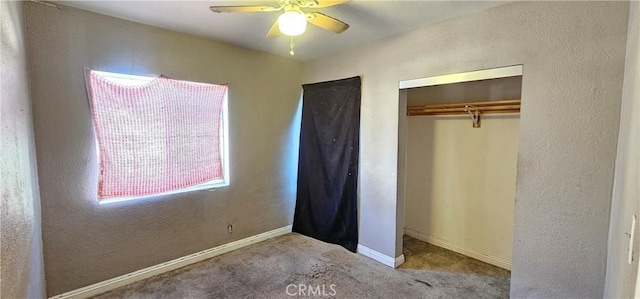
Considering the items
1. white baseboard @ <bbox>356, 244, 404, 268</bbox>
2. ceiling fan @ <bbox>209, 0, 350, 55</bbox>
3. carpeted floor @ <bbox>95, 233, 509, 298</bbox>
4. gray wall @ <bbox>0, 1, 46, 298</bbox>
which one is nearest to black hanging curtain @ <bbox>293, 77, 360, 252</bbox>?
white baseboard @ <bbox>356, 244, 404, 268</bbox>

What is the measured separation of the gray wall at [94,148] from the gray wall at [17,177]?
17 cm

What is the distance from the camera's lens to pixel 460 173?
3154mm

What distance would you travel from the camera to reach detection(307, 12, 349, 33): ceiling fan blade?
1.82 meters

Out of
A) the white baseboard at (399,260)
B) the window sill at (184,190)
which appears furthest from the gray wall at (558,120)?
the window sill at (184,190)

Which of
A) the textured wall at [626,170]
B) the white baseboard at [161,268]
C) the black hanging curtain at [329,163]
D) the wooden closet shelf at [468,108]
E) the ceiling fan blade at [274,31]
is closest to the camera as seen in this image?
the textured wall at [626,170]

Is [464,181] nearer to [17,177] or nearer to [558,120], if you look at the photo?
[558,120]

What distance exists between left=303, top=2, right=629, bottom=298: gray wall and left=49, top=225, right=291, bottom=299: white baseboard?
8.67 ft

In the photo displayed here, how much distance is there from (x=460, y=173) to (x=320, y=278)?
1914 mm

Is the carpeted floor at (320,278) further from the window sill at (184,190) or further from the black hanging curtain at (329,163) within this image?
the window sill at (184,190)

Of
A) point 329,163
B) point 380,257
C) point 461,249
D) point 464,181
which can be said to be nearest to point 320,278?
point 380,257

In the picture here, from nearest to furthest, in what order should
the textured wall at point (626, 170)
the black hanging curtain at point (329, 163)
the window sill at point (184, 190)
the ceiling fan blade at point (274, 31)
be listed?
1. the textured wall at point (626, 170)
2. the ceiling fan blade at point (274, 31)
3. the window sill at point (184, 190)
4. the black hanging curtain at point (329, 163)

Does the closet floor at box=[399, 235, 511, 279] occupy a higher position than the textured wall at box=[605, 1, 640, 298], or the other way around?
the textured wall at box=[605, 1, 640, 298]

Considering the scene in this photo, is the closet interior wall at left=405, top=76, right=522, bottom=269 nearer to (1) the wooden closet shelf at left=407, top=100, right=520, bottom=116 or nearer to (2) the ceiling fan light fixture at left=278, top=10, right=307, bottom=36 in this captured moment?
(1) the wooden closet shelf at left=407, top=100, right=520, bottom=116

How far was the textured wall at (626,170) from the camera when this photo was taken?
1.07m
